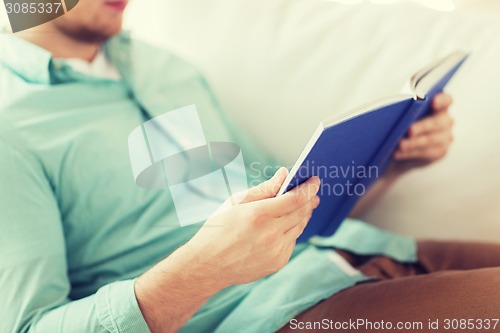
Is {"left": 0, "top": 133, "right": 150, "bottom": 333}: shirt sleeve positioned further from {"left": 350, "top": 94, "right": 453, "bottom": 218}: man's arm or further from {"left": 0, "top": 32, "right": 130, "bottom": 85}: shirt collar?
{"left": 350, "top": 94, "right": 453, "bottom": 218}: man's arm

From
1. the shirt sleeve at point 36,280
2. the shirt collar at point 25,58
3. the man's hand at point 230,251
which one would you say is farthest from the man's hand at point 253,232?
the shirt collar at point 25,58

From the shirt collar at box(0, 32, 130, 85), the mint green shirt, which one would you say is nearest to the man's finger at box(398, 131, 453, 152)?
the mint green shirt

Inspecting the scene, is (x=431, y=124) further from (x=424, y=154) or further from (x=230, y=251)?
(x=230, y=251)

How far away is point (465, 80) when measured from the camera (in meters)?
0.94

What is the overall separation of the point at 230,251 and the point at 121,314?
0.15 meters

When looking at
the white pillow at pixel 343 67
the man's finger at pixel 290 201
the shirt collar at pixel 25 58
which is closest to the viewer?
the man's finger at pixel 290 201

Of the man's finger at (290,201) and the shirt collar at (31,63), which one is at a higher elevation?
the shirt collar at (31,63)

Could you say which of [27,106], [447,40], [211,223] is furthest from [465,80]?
[27,106]

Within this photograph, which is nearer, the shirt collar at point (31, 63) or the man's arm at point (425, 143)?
the shirt collar at point (31, 63)

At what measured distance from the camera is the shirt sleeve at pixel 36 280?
0.58 meters

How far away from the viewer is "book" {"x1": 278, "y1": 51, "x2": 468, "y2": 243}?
0.53 m

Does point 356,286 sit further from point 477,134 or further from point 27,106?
point 27,106

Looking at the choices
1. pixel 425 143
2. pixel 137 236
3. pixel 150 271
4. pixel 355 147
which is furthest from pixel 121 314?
pixel 425 143

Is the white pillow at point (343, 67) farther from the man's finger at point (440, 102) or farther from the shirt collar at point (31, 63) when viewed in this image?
the shirt collar at point (31, 63)
